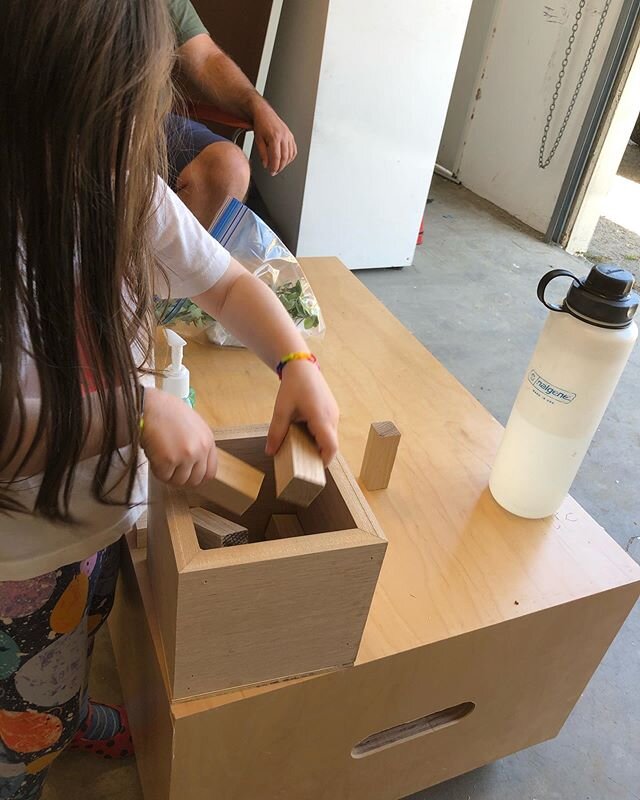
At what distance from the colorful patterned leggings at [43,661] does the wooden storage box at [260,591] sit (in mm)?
105

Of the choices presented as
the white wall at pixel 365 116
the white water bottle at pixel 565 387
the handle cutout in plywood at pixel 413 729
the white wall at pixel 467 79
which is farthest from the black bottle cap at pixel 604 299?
the white wall at pixel 467 79

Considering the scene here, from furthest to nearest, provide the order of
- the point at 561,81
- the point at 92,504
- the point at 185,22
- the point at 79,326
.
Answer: the point at 561,81, the point at 185,22, the point at 92,504, the point at 79,326

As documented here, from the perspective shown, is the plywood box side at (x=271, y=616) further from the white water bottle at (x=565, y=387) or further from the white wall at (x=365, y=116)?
the white wall at (x=365, y=116)

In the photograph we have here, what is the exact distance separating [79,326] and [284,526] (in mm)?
275

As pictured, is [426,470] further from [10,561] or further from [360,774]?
[10,561]

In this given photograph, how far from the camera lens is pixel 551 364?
2.31 feet

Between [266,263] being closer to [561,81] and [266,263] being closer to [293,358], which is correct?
[293,358]

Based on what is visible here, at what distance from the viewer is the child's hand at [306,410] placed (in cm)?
58

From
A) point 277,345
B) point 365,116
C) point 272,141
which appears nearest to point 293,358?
point 277,345

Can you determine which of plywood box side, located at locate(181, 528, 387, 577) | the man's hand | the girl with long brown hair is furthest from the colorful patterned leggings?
the man's hand

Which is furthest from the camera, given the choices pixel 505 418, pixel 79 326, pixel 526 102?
pixel 526 102

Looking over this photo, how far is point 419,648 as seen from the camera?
2.09ft

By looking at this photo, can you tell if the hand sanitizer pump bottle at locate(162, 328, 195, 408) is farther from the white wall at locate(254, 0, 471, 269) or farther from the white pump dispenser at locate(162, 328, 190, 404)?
the white wall at locate(254, 0, 471, 269)

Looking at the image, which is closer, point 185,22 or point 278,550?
point 278,550
